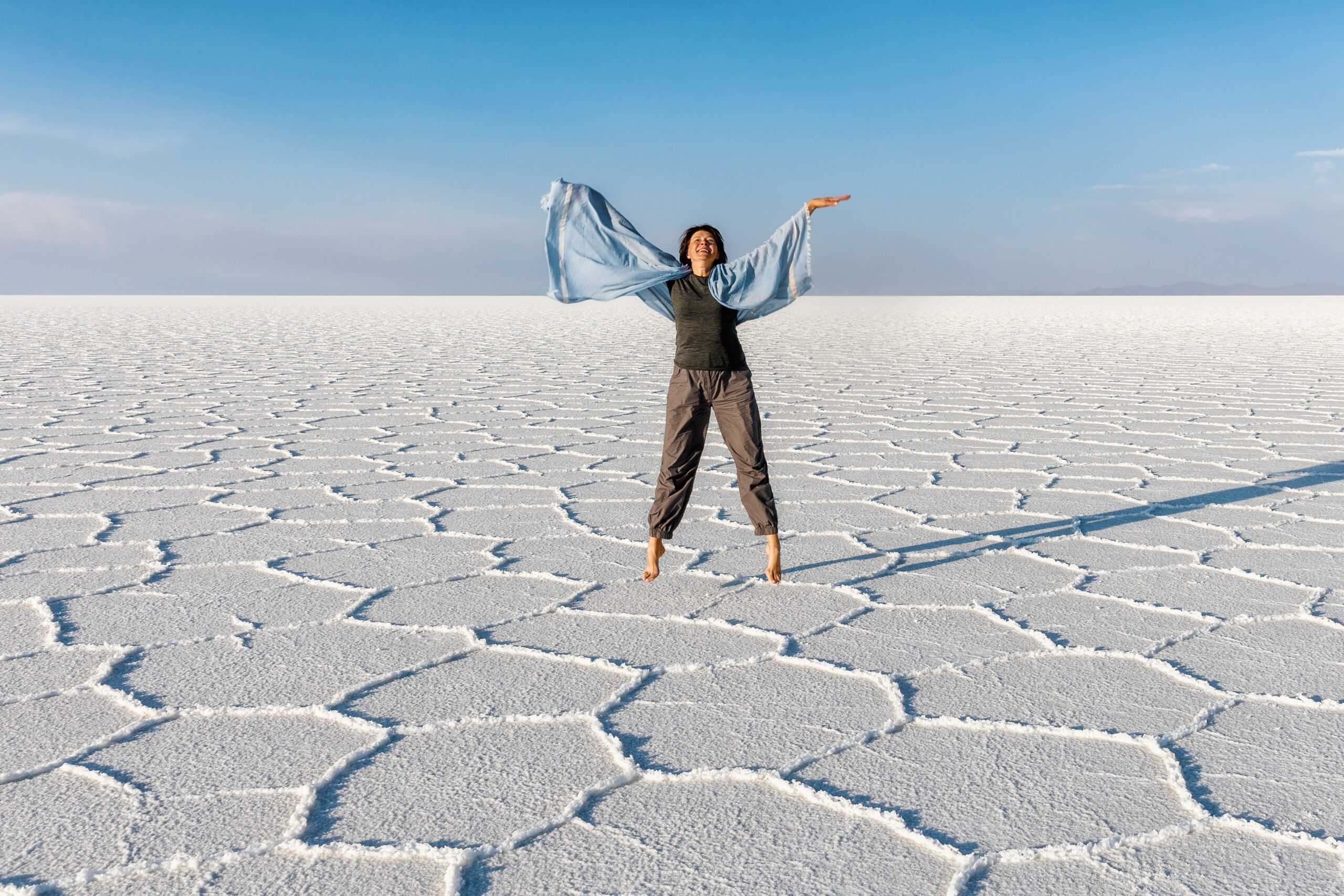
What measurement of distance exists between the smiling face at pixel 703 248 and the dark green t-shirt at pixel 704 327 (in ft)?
0.12

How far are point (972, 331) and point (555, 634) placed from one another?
14.9 m

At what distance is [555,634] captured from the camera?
2.34m

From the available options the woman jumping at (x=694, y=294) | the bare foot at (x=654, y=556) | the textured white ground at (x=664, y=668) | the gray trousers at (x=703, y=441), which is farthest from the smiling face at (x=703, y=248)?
the textured white ground at (x=664, y=668)

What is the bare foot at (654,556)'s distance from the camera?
105 inches

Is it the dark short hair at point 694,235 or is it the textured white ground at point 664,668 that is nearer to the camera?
the textured white ground at point 664,668

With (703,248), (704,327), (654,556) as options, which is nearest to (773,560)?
(654,556)

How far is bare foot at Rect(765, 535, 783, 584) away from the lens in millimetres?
2637

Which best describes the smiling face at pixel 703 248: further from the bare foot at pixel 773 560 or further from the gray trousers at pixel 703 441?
the bare foot at pixel 773 560

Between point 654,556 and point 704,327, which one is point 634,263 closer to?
point 704,327

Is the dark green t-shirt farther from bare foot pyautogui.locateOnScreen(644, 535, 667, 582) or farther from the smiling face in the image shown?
bare foot pyautogui.locateOnScreen(644, 535, 667, 582)

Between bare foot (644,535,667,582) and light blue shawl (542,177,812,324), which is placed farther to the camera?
bare foot (644,535,667,582)

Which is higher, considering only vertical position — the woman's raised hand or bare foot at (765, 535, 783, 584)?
the woman's raised hand

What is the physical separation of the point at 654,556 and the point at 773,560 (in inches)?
10.5

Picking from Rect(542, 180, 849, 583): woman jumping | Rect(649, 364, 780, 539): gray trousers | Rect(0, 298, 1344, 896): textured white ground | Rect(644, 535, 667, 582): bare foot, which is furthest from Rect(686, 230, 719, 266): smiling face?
Rect(0, 298, 1344, 896): textured white ground
